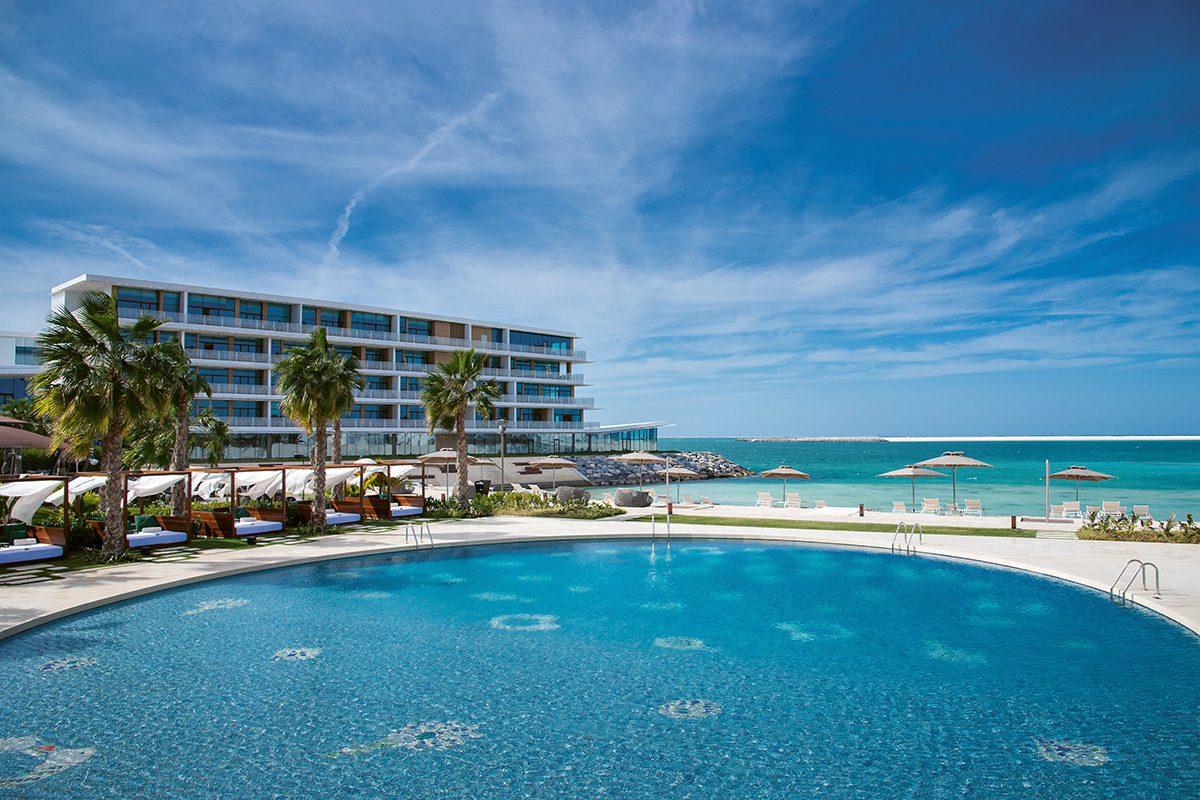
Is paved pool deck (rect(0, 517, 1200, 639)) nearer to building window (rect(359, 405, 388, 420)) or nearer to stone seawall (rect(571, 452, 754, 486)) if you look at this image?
stone seawall (rect(571, 452, 754, 486))

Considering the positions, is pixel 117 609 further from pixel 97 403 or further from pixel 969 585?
pixel 969 585

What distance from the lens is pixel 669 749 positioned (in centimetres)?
924

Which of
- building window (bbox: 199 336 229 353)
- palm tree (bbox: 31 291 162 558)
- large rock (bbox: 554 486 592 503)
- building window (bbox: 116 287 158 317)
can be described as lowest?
large rock (bbox: 554 486 592 503)

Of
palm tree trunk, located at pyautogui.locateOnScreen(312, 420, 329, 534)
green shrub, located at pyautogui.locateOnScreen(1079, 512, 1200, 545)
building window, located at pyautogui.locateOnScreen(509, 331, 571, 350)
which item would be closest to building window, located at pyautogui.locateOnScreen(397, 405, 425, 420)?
building window, located at pyautogui.locateOnScreen(509, 331, 571, 350)

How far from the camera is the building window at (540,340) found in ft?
254

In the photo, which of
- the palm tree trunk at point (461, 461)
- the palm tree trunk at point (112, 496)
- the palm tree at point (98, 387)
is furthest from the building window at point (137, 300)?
the palm tree trunk at point (112, 496)

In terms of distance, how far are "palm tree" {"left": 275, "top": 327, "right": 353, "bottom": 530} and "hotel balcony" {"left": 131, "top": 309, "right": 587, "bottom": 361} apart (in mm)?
26991

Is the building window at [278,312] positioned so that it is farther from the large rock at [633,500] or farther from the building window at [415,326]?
the large rock at [633,500]

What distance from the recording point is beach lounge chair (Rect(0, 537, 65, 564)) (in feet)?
60.4

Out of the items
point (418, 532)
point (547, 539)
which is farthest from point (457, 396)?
point (547, 539)

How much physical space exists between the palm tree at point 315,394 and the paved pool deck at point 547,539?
6.90 feet

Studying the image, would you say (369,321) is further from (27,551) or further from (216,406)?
(27,551)

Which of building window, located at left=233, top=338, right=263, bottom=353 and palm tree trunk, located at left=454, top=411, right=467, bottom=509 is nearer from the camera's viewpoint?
palm tree trunk, located at left=454, top=411, right=467, bottom=509

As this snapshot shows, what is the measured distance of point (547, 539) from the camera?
83.0ft
